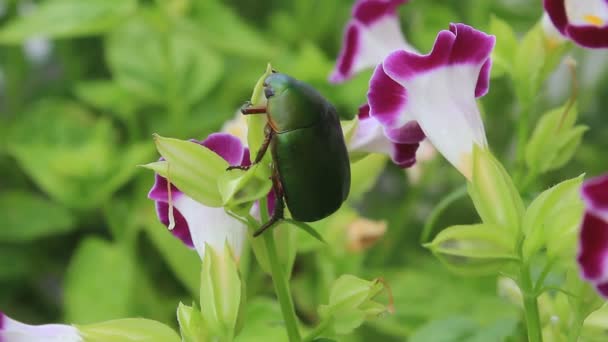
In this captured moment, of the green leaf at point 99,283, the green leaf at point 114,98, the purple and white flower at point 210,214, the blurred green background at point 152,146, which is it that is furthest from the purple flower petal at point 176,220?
the green leaf at point 114,98

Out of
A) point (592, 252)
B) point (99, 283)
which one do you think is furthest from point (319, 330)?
point (99, 283)

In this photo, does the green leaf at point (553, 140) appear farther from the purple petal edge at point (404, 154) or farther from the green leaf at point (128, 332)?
the green leaf at point (128, 332)

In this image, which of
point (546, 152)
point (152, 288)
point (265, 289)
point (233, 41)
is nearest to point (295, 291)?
point (265, 289)

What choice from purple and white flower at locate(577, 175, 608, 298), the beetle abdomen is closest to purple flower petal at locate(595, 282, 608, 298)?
purple and white flower at locate(577, 175, 608, 298)

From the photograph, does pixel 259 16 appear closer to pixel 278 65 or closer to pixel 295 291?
pixel 278 65

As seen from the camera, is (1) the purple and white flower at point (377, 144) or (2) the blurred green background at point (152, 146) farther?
(2) the blurred green background at point (152, 146)

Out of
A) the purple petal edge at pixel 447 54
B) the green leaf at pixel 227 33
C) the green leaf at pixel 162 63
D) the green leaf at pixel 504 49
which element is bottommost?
the green leaf at pixel 162 63
